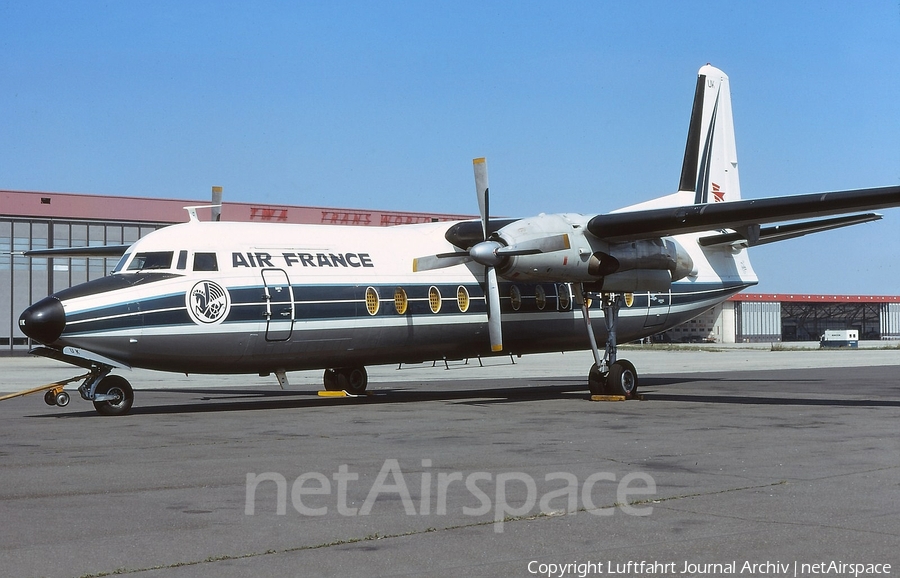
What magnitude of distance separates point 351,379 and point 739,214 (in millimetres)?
9734

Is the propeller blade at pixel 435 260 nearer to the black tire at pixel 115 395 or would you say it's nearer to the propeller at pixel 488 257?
the propeller at pixel 488 257

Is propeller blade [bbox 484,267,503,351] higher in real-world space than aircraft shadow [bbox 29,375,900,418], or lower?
higher

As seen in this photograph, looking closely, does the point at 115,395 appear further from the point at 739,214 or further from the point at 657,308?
the point at 657,308

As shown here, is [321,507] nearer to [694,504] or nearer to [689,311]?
[694,504]

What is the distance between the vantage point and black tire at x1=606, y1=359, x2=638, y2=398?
69.7 ft

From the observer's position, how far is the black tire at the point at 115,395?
1744 centimetres

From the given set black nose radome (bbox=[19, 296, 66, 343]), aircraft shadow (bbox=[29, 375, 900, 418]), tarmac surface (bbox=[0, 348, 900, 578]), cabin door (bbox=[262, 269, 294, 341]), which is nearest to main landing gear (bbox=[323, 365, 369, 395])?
aircraft shadow (bbox=[29, 375, 900, 418])

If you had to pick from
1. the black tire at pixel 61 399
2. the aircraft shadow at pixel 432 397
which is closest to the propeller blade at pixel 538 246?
the aircraft shadow at pixel 432 397

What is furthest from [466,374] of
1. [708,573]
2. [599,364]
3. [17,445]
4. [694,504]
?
[708,573]

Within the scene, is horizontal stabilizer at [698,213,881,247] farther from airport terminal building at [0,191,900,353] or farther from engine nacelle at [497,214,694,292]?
airport terminal building at [0,191,900,353]

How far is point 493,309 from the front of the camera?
20.5 metres

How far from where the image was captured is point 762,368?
3791 centimetres

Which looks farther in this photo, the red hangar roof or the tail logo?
the red hangar roof

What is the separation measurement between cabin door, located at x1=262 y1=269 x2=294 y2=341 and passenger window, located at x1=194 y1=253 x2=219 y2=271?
0.96 m
